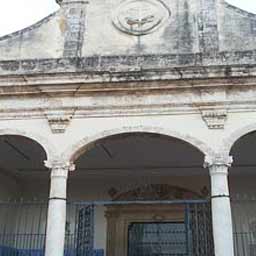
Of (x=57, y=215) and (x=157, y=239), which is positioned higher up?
(x=157, y=239)

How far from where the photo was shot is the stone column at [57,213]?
6.39 metres

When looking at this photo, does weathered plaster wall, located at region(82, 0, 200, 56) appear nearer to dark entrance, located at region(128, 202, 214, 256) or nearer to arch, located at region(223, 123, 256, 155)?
arch, located at region(223, 123, 256, 155)

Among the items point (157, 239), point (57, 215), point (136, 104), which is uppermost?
point (136, 104)

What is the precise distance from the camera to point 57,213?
6.54 metres

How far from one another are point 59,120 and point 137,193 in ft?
12.0

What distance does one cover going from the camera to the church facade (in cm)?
674

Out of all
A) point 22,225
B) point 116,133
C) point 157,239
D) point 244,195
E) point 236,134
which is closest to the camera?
point 236,134

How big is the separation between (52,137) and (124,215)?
3.53 metres

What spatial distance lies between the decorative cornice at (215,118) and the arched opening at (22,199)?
3708mm

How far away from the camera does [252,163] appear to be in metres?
9.34

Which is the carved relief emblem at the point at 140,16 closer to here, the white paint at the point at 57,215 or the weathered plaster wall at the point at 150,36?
the weathered plaster wall at the point at 150,36

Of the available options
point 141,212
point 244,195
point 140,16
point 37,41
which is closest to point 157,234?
point 141,212

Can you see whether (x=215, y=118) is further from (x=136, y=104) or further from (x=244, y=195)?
(x=244, y=195)

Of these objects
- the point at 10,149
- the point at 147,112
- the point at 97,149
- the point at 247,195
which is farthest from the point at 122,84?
the point at 247,195
